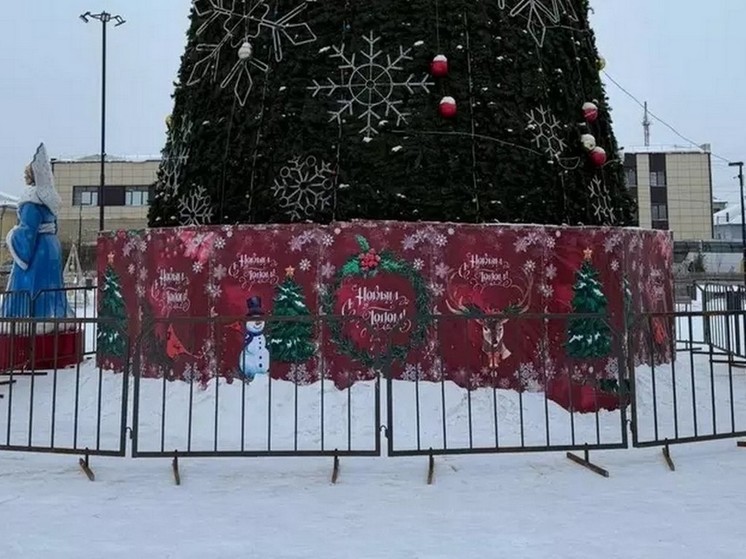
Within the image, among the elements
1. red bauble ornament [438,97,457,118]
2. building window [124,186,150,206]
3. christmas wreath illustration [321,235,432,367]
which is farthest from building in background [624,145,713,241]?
christmas wreath illustration [321,235,432,367]

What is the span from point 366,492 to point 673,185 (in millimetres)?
59525

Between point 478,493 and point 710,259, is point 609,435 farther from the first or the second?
point 710,259

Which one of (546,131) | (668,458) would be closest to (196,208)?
(546,131)

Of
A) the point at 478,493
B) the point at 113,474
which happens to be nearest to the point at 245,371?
the point at 113,474

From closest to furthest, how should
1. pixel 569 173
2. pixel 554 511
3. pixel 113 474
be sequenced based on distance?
1. pixel 554 511
2. pixel 113 474
3. pixel 569 173

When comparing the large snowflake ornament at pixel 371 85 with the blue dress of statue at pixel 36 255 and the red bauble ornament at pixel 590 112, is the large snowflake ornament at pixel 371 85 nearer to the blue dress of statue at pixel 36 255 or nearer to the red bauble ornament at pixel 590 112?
the red bauble ornament at pixel 590 112

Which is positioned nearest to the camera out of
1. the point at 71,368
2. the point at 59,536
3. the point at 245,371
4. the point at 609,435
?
the point at 59,536

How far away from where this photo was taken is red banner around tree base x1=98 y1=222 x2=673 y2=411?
779 cm

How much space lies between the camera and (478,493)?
5.14 m

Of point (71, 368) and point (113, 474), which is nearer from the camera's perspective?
point (113, 474)

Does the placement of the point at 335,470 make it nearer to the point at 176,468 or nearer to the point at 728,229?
the point at 176,468

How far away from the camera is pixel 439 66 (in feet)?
29.2

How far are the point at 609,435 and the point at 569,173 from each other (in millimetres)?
3989

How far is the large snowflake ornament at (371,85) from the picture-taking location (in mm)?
9000
